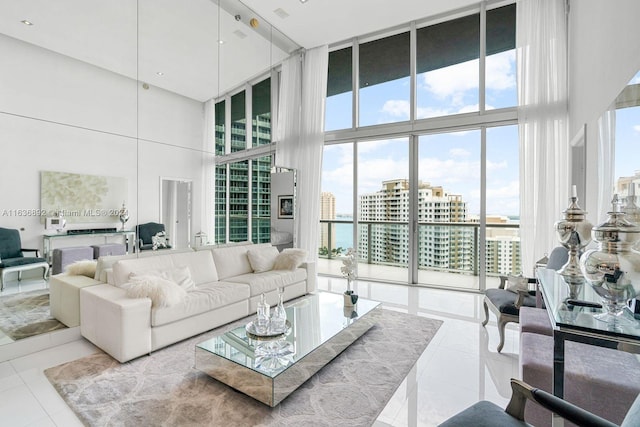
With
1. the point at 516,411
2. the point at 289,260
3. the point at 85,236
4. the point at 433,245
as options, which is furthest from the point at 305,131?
the point at 516,411

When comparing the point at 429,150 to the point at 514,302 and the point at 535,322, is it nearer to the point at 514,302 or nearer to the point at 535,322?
the point at 514,302

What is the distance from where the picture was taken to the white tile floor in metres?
1.88

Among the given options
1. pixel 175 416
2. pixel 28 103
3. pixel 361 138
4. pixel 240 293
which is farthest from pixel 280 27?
pixel 175 416

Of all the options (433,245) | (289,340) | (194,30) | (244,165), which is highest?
(194,30)

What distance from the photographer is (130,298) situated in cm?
260

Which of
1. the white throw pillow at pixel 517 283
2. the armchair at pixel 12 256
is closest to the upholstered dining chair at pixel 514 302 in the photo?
the white throw pillow at pixel 517 283

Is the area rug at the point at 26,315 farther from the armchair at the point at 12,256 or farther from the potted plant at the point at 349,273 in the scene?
the potted plant at the point at 349,273

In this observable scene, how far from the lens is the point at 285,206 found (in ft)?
19.3

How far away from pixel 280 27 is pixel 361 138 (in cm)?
226

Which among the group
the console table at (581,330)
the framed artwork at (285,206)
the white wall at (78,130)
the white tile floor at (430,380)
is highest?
the white wall at (78,130)

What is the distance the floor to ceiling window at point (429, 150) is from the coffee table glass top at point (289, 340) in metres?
2.47

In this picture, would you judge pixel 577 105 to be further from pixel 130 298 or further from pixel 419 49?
pixel 130 298

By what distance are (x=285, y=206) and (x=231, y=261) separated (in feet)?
6.75

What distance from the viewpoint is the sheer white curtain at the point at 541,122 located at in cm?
399
